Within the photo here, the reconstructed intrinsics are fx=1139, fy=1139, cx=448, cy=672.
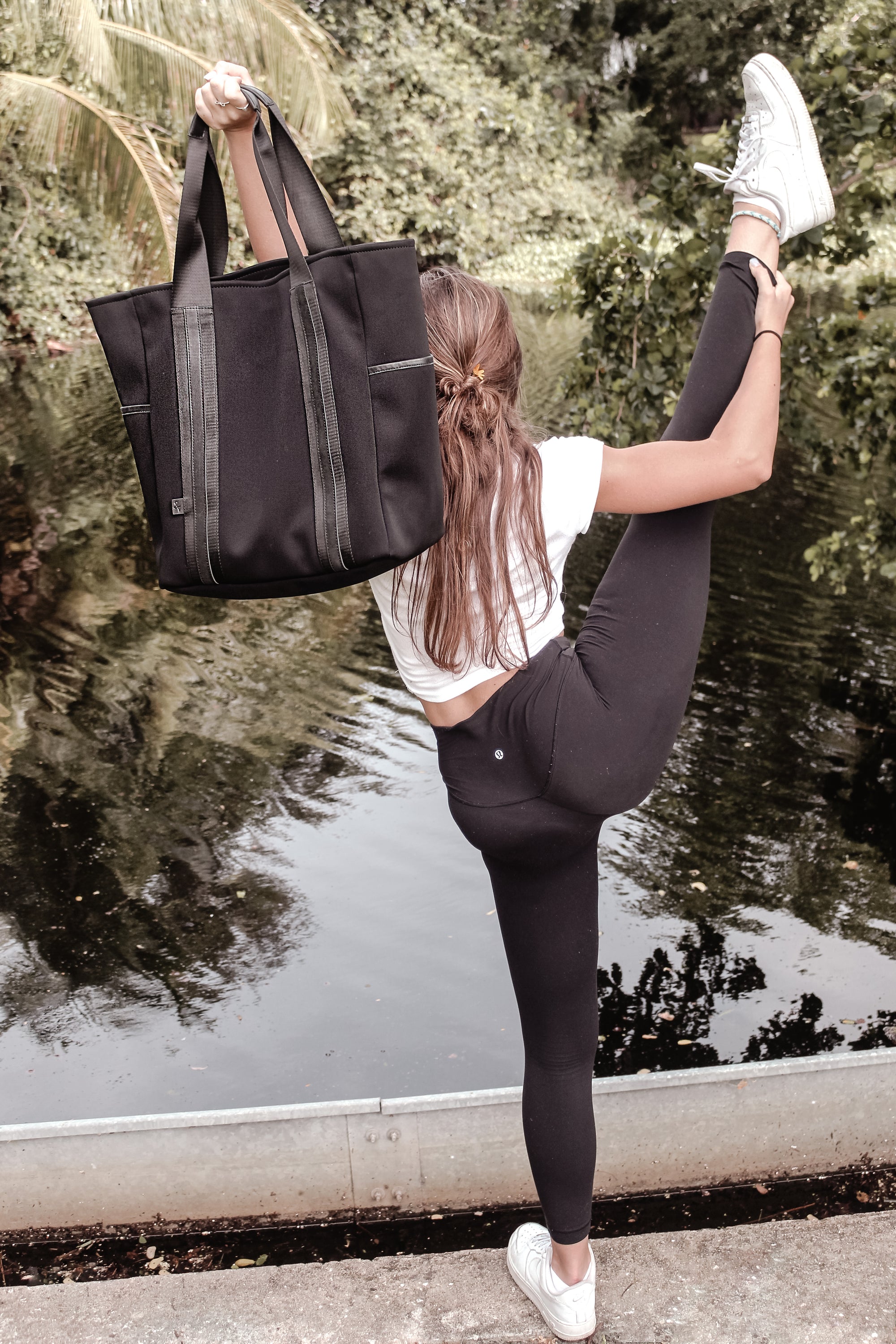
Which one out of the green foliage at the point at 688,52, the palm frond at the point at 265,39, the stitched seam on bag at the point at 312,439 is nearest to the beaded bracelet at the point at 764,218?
the stitched seam on bag at the point at 312,439

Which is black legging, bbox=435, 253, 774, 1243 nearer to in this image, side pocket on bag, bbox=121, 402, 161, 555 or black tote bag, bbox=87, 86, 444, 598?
black tote bag, bbox=87, 86, 444, 598

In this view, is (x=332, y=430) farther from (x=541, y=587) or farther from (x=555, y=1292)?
(x=555, y=1292)

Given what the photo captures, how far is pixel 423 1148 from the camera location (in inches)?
95.5

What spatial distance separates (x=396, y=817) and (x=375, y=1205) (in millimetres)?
2486

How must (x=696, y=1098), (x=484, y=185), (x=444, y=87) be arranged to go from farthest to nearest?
(x=484, y=185) → (x=444, y=87) → (x=696, y=1098)

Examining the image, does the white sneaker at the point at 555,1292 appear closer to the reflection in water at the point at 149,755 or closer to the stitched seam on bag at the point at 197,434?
the stitched seam on bag at the point at 197,434

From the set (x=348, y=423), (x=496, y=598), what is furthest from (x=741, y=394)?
(x=348, y=423)

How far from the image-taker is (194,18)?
9594 mm

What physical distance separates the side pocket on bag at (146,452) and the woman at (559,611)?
1.20 feet

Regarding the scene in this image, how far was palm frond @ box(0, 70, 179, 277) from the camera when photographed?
805 cm

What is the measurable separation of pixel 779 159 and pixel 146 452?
1236mm

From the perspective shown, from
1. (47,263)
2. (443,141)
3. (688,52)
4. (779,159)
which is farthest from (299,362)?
(688,52)

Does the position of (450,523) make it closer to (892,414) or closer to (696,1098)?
(696,1098)

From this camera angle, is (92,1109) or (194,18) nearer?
(92,1109)
